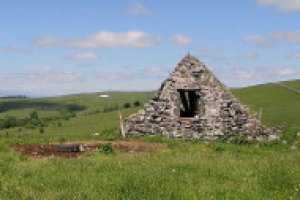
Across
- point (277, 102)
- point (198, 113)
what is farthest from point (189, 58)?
point (277, 102)

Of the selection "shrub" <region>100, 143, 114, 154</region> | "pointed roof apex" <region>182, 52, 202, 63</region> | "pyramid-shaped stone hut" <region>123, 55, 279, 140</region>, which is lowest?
"shrub" <region>100, 143, 114, 154</region>

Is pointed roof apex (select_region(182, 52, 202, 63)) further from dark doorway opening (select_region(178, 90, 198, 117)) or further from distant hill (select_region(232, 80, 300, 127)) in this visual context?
distant hill (select_region(232, 80, 300, 127))

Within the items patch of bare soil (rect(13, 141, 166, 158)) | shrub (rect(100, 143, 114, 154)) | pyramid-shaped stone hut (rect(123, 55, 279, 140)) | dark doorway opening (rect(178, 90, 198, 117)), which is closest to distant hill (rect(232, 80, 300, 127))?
dark doorway opening (rect(178, 90, 198, 117))

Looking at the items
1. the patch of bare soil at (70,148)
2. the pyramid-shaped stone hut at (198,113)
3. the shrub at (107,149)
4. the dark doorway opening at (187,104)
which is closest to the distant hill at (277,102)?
the dark doorway opening at (187,104)

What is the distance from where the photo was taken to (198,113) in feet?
111

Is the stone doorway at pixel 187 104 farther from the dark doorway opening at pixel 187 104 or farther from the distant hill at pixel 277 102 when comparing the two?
the distant hill at pixel 277 102

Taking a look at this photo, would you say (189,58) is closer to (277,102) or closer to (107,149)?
(107,149)

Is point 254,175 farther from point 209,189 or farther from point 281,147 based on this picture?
point 281,147

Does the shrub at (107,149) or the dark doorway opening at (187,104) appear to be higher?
the dark doorway opening at (187,104)

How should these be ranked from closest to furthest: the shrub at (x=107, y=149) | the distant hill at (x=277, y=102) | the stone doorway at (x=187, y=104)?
the shrub at (x=107, y=149) < the stone doorway at (x=187, y=104) < the distant hill at (x=277, y=102)

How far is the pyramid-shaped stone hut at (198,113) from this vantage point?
3281 centimetres

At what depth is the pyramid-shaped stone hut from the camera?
32812mm

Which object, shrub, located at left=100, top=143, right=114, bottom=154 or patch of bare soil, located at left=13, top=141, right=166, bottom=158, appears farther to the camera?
patch of bare soil, located at left=13, top=141, right=166, bottom=158

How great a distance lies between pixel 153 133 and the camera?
33.1 m
